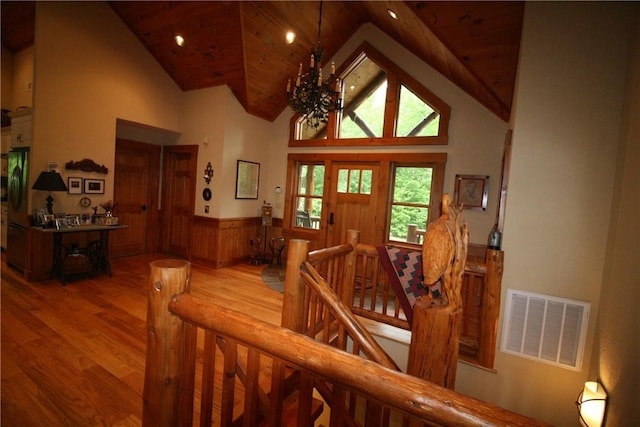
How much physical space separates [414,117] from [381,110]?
558mm

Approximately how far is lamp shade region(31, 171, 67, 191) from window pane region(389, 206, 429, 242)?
15.1 feet

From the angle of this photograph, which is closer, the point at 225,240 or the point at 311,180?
the point at 225,240

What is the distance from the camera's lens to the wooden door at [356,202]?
4613 mm

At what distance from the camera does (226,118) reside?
16.0 ft

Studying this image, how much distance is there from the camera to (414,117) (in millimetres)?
4465

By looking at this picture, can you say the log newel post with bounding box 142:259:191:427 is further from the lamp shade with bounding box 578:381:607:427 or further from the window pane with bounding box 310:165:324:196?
the window pane with bounding box 310:165:324:196

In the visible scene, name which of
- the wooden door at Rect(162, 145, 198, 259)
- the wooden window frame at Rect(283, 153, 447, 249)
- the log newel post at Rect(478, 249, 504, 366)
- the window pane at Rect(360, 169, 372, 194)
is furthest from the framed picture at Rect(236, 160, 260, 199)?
the log newel post at Rect(478, 249, 504, 366)

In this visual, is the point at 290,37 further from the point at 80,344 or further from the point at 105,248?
the point at 80,344

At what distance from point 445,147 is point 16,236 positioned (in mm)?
6281

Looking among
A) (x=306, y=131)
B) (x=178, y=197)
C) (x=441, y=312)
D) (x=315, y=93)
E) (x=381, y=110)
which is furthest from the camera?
(x=178, y=197)

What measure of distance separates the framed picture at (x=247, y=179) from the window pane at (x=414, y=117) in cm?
274

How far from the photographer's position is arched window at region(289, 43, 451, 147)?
429 cm

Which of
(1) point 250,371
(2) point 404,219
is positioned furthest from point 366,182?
(1) point 250,371

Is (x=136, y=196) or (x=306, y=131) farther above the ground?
(x=306, y=131)
